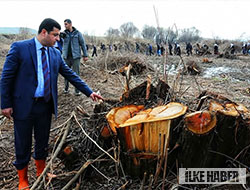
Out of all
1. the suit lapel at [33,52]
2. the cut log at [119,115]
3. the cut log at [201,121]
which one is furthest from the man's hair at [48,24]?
the cut log at [201,121]

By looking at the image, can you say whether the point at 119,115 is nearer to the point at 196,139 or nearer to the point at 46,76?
the point at 196,139

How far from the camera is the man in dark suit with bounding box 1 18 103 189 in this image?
1.83 metres

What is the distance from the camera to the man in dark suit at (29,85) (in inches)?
71.9

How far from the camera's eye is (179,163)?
1690 millimetres

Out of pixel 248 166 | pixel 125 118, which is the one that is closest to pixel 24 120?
pixel 125 118

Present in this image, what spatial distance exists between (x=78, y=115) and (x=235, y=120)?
70.9 inches

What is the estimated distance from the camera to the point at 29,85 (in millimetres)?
1868

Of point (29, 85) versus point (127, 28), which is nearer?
point (29, 85)

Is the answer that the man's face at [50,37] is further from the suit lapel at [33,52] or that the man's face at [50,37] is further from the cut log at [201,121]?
the cut log at [201,121]

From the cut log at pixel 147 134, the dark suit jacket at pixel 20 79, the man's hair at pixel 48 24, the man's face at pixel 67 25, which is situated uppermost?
the man's face at pixel 67 25

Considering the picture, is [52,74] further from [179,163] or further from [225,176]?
[225,176]

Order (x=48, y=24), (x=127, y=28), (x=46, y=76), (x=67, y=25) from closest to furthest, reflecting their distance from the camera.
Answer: (x=48, y=24) → (x=46, y=76) → (x=67, y=25) → (x=127, y=28)

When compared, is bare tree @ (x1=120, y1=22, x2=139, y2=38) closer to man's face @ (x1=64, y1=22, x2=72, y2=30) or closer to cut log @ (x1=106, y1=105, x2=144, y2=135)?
man's face @ (x1=64, y1=22, x2=72, y2=30)

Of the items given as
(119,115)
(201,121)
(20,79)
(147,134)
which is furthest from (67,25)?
(201,121)
